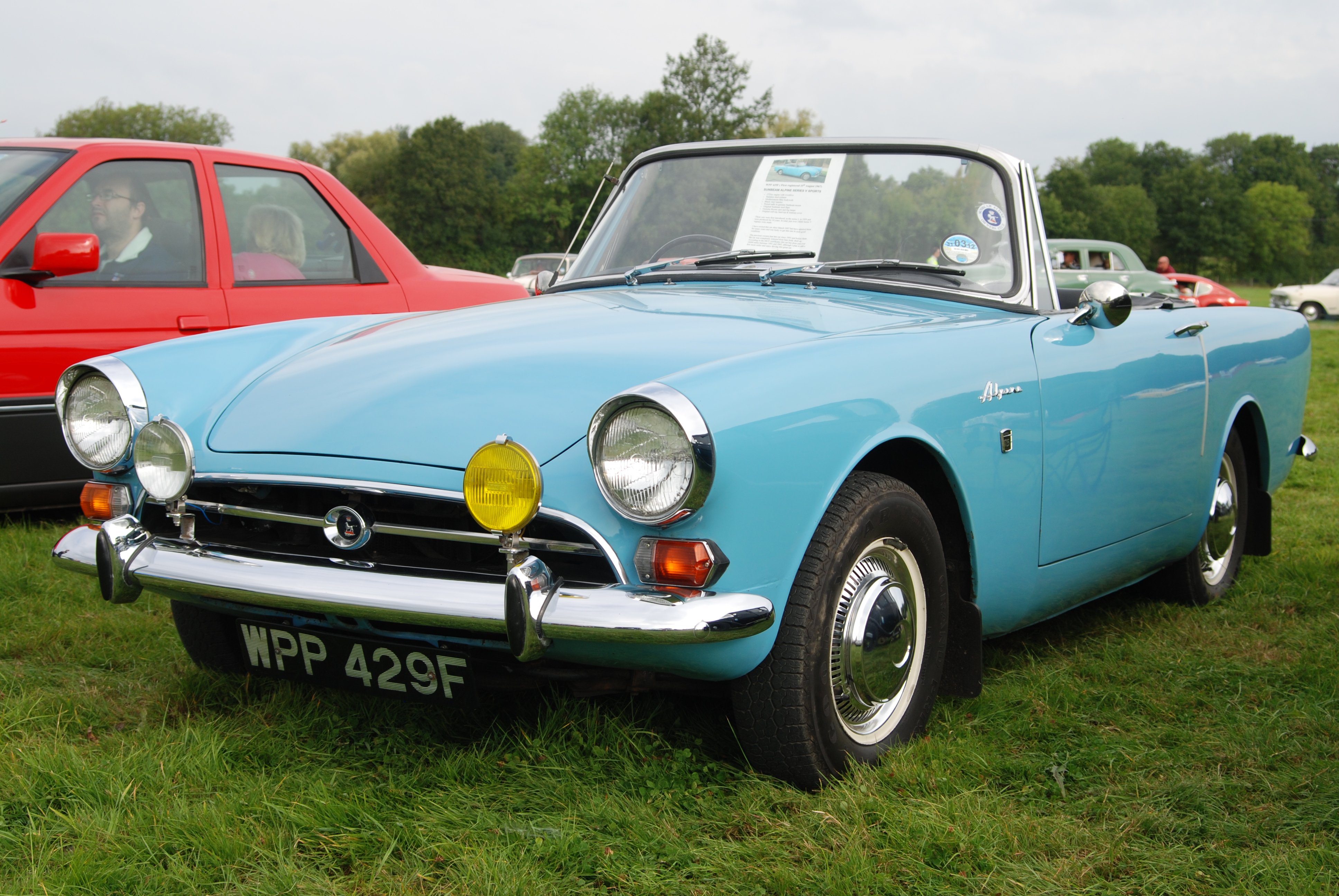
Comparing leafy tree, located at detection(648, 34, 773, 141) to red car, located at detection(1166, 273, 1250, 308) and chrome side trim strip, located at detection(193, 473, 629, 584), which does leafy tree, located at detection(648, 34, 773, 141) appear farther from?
chrome side trim strip, located at detection(193, 473, 629, 584)

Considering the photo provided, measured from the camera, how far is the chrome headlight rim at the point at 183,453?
240 cm

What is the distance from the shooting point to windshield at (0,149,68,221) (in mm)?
4398

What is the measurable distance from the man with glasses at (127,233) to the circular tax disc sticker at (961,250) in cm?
306

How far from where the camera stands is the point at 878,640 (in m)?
2.32

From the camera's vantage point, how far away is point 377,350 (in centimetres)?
268

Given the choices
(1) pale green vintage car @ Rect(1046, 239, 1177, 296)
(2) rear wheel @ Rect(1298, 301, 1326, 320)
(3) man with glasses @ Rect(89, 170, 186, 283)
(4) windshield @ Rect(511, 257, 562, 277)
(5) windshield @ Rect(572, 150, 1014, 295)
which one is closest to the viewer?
(5) windshield @ Rect(572, 150, 1014, 295)

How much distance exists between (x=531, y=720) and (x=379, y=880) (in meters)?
0.69

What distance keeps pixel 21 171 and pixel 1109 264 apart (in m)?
16.5

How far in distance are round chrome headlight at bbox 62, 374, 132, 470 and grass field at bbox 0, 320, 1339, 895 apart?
1.95 ft

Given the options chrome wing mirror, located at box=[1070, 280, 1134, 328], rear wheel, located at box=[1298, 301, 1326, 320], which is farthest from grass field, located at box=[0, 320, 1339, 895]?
rear wheel, located at box=[1298, 301, 1326, 320]

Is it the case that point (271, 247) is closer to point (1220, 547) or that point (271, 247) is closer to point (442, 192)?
point (1220, 547)

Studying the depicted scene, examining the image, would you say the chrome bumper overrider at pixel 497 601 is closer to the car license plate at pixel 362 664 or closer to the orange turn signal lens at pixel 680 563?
the orange turn signal lens at pixel 680 563

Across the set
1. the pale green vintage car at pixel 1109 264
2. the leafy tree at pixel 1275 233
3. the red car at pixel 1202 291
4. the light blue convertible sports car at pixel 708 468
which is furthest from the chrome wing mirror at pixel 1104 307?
the leafy tree at pixel 1275 233

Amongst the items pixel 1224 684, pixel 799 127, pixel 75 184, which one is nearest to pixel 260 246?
pixel 75 184
